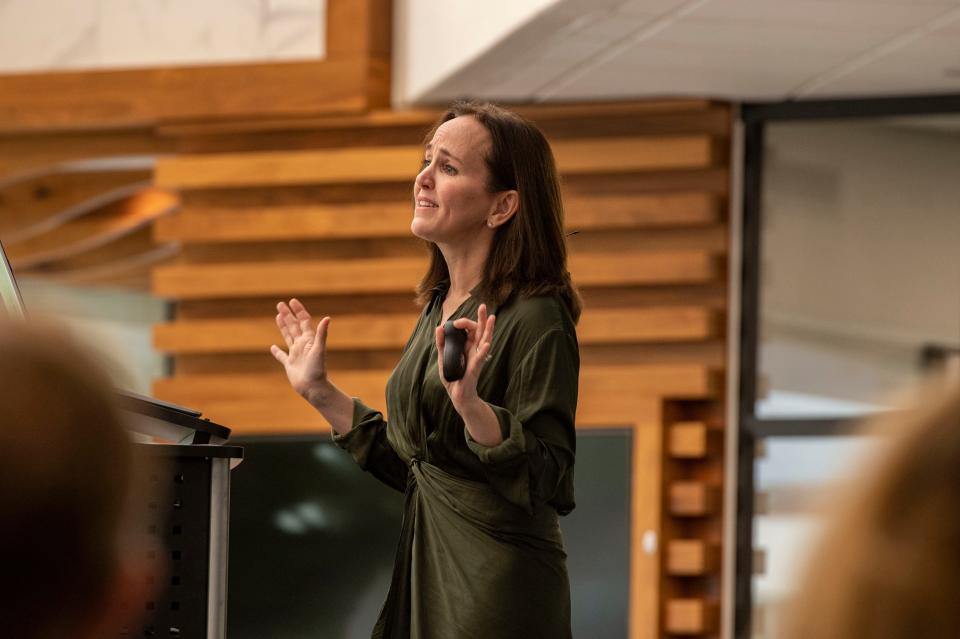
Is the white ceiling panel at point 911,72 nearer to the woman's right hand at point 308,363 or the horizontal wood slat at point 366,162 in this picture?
the horizontal wood slat at point 366,162

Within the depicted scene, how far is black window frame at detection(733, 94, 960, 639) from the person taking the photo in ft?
16.9

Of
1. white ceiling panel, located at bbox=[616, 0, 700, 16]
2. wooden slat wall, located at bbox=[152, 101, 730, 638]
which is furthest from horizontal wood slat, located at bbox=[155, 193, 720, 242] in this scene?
white ceiling panel, located at bbox=[616, 0, 700, 16]

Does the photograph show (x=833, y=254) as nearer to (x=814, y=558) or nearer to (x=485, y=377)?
(x=485, y=377)

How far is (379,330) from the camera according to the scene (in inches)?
212

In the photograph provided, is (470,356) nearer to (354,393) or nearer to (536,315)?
→ (536,315)

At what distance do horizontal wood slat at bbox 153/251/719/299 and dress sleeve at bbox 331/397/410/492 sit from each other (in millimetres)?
2756

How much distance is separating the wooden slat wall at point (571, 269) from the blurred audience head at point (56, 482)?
443 centimetres

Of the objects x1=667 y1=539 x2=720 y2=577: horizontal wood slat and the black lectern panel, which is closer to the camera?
the black lectern panel

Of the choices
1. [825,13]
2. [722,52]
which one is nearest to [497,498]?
[825,13]

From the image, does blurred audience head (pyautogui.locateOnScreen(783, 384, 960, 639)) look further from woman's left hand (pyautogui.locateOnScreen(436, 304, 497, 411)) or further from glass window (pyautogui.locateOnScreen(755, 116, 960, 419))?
glass window (pyautogui.locateOnScreen(755, 116, 960, 419))

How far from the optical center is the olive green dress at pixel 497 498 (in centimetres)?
220

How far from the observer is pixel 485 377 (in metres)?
2.29

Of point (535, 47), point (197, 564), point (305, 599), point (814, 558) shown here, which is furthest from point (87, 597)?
point (305, 599)

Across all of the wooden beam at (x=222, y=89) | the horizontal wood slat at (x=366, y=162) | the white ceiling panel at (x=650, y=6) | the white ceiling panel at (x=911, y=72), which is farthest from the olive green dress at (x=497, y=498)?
the wooden beam at (x=222, y=89)
